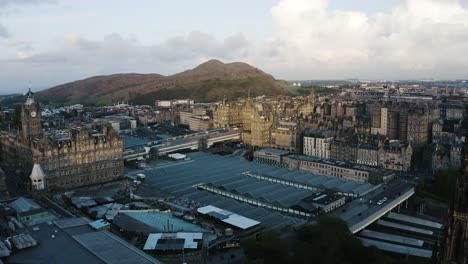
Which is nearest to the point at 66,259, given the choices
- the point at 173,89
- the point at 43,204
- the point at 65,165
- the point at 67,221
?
the point at 67,221

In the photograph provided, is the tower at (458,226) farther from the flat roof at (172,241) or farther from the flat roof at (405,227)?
the flat roof at (405,227)

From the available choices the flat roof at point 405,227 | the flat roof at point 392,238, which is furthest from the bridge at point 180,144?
the flat roof at point 392,238

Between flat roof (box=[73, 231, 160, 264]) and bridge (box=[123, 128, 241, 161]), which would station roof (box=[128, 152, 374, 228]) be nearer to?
bridge (box=[123, 128, 241, 161])

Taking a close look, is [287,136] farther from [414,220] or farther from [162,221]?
[162,221]

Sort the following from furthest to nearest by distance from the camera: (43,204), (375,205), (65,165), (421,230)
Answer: (65,165), (375,205), (421,230), (43,204)

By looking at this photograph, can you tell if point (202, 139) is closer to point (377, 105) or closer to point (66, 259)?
point (377, 105)

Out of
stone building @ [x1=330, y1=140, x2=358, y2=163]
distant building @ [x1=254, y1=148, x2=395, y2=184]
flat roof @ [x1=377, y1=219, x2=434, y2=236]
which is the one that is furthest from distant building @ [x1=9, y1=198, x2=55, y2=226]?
stone building @ [x1=330, y1=140, x2=358, y2=163]
